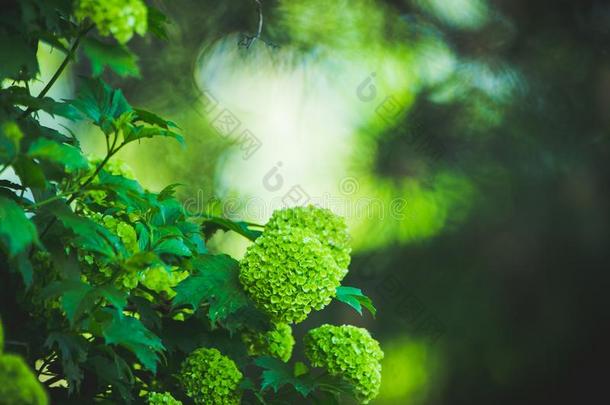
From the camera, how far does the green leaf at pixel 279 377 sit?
118 centimetres

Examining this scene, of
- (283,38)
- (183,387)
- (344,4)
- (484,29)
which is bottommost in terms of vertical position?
(183,387)

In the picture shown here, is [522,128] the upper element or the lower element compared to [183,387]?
upper

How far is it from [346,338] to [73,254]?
1.84 ft

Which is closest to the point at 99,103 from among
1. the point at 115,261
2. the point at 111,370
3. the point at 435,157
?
the point at 115,261

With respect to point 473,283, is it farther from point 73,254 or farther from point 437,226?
point 73,254

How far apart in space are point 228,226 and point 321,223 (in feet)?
0.59

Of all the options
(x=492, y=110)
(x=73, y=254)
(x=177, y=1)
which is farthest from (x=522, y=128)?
(x=73, y=254)

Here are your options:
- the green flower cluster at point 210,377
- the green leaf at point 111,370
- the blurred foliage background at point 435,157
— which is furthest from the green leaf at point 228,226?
the blurred foliage background at point 435,157

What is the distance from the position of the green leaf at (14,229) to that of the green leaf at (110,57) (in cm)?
20

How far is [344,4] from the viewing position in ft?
9.23

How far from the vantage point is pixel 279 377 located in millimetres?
1204

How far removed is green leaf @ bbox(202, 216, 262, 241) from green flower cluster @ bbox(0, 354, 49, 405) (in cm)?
56

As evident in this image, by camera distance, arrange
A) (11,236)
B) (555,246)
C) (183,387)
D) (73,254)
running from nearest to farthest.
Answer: (11,236) → (73,254) → (183,387) → (555,246)

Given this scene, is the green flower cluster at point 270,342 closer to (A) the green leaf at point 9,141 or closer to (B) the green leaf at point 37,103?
(B) the green leaf at point 37,103
